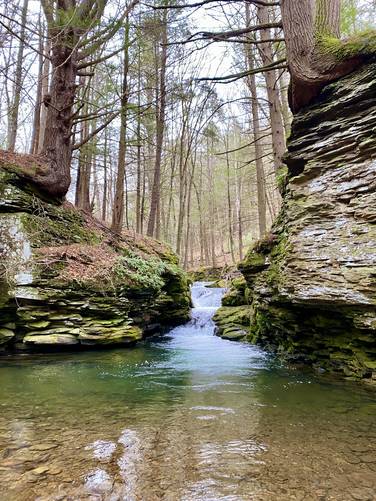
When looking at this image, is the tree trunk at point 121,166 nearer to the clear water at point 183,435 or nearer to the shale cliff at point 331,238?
the shale cliff at point 331,238

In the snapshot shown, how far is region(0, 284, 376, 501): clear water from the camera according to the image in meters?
2.29

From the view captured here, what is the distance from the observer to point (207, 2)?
19.3 ft

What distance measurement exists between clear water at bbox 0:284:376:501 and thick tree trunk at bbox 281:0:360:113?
5354mm

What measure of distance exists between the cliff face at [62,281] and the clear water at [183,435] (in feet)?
4.69

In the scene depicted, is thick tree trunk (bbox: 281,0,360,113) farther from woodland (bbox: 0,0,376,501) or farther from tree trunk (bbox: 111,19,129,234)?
tree trunk (bbox: 111,19,129,234)

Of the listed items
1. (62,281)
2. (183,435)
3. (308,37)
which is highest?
→ (308,37)

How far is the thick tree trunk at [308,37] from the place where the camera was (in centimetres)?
638

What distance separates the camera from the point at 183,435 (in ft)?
10.5

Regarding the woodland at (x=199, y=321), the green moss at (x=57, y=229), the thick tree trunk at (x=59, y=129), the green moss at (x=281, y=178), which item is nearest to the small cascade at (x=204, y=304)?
the woodland at (x=199, y=321)

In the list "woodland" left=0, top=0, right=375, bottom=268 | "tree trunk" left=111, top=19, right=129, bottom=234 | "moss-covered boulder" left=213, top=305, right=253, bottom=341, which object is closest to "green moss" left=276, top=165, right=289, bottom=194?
"woodland" left=0, top=0, right=375, bottom=268

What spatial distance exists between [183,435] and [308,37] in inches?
278

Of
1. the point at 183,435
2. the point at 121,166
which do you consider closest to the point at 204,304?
the point at 121,166

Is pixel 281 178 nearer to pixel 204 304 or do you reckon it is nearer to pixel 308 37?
pixel 308 37

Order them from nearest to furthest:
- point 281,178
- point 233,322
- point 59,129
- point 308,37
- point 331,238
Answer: point 331,238
point 308,37
point 281,178
point 59,129
point 233,322
